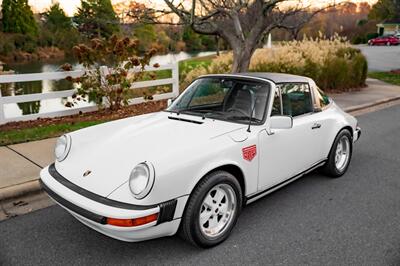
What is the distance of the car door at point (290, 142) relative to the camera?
3.72 m

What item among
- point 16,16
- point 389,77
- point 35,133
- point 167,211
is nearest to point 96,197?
point 167,211

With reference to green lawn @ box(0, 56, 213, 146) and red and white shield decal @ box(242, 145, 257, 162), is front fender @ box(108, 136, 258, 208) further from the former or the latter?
green lawn @ box(0, 56, 213, 146)

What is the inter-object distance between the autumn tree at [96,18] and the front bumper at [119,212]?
8.07m

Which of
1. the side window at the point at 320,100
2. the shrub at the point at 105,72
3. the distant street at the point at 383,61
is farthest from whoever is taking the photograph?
the distant street at the point at 383,61

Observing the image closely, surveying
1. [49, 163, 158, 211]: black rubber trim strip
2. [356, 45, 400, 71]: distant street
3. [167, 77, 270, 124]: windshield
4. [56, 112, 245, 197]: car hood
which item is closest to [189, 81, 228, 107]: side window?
[167, 77, 270, 124]: windshield

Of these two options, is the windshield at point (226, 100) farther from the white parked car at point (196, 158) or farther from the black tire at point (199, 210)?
the black tire at point (199, 210)

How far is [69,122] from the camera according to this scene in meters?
7.73

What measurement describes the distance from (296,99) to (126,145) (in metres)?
2.17

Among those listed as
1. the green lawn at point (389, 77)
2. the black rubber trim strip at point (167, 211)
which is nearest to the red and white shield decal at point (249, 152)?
the black rubber trim strip at point (167, 211)

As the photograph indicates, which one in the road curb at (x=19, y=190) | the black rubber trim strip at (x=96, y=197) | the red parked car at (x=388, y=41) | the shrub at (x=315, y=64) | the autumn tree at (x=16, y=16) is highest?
the autumn tree at (x=16, y=16)

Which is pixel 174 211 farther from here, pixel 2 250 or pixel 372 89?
pixel 372 89

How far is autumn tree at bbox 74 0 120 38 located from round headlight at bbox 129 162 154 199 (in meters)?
8.17

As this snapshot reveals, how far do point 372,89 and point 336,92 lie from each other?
1828mm

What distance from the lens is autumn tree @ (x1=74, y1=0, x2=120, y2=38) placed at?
1086 cm
